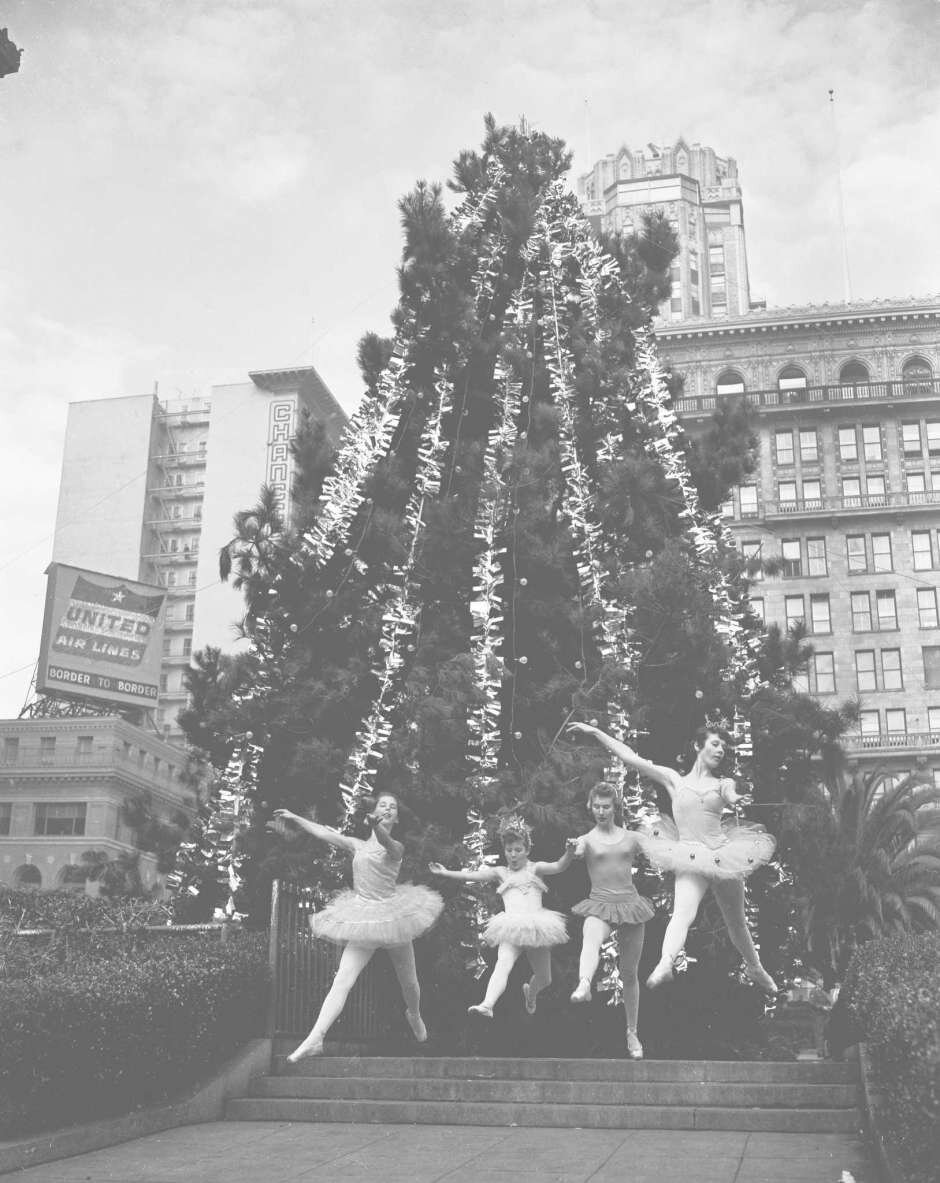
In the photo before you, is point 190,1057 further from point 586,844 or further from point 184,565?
point 184,565

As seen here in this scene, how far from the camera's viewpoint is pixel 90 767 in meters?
71.9

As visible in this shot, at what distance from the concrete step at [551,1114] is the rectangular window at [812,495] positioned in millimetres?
58902

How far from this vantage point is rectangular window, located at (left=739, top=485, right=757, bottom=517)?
217ft

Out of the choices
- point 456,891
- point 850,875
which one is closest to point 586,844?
point 456,891

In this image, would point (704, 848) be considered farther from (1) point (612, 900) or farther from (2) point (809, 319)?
(2) point (809, 319)

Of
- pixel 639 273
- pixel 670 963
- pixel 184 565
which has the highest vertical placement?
pixel 184 565

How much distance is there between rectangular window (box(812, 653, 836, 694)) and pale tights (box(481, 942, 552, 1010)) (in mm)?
53659

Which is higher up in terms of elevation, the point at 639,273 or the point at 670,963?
the point at 639,273

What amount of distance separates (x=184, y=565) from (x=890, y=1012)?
317ft

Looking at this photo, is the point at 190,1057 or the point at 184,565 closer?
the point at 190,1057

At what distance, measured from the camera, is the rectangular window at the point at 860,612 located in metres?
63.2

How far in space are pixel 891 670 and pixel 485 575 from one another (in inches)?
2081

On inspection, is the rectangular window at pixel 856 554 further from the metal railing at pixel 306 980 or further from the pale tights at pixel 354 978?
the pale tights at pixel 354 978

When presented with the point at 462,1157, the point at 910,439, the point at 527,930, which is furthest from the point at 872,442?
the point at 462,1157
